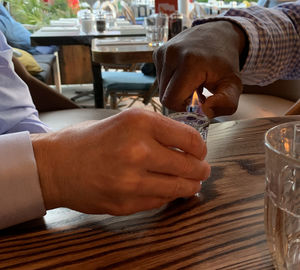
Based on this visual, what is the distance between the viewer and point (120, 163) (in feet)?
1.14

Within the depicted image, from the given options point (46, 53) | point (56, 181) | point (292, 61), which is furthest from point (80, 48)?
point (56, 181)

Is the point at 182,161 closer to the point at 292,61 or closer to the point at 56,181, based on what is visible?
the point at 56,181

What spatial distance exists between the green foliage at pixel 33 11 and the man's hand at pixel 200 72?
11.3ft

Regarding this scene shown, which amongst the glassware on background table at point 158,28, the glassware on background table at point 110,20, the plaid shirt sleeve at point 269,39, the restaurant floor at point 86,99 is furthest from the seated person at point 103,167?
the restaurant floor at point 86,99

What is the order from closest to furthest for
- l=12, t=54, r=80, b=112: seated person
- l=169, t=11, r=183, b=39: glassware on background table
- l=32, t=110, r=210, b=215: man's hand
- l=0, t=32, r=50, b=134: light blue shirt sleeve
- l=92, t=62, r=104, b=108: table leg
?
l=32, t=110, r=210, b=215: man's hand < l=0, t=32, r=50, b=134: light blue shirt sleeve < l=12, t=54, r=80, b=112: seated person < l=169, t=11, r=183, b=39: glassware on background table < l=92, t=62, r=104, b=108: table leg

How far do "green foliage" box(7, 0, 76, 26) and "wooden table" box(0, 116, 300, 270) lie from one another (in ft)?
12.3

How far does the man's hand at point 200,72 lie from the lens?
0.59 m

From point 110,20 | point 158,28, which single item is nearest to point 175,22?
point 158,28

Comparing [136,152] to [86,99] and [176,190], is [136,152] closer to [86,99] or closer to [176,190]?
[176,190]

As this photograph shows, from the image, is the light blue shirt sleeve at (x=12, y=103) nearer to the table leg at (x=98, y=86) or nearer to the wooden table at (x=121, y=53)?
the wooden table at (x=121, y=53)

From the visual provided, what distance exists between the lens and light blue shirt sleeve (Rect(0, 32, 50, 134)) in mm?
689

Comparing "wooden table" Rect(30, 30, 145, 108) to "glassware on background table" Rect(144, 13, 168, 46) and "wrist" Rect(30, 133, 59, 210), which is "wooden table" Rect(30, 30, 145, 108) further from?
"wrist" Rect(30, 133, 59, 210)

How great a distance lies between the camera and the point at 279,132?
301mm

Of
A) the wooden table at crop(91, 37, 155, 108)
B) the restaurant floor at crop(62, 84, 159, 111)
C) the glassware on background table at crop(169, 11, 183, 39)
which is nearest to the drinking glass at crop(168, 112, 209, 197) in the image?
the wooden table at crop(91, 37, 155, 108)
